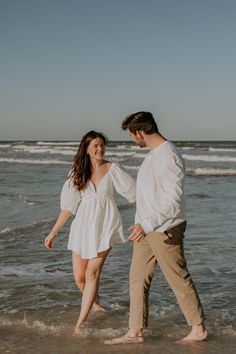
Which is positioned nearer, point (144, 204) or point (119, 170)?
point (144, 204)

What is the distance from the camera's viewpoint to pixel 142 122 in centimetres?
399

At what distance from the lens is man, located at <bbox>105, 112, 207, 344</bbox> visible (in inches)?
151

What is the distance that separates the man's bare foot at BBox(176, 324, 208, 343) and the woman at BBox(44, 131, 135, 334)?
2.84ft

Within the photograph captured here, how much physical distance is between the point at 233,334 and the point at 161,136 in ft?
5.94

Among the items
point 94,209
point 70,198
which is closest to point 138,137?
point 94,209

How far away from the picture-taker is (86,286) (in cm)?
455

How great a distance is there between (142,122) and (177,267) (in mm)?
1125

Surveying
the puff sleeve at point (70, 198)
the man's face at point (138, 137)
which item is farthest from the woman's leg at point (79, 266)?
the man's face at point (138, 137)

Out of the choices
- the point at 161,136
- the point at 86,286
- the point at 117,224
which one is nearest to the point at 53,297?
the point at 86,286

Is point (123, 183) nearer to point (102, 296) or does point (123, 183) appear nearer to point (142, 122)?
point (142, 122)

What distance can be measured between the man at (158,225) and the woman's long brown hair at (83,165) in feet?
1.98

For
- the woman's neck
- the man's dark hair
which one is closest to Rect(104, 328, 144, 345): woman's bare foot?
the woman's neck

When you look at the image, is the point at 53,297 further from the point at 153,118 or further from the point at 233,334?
the point at 153,118

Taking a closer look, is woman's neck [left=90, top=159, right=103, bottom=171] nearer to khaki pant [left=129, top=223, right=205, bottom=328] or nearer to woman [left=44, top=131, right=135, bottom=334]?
woman [left=44, top=131, right=135, bottom=334]
